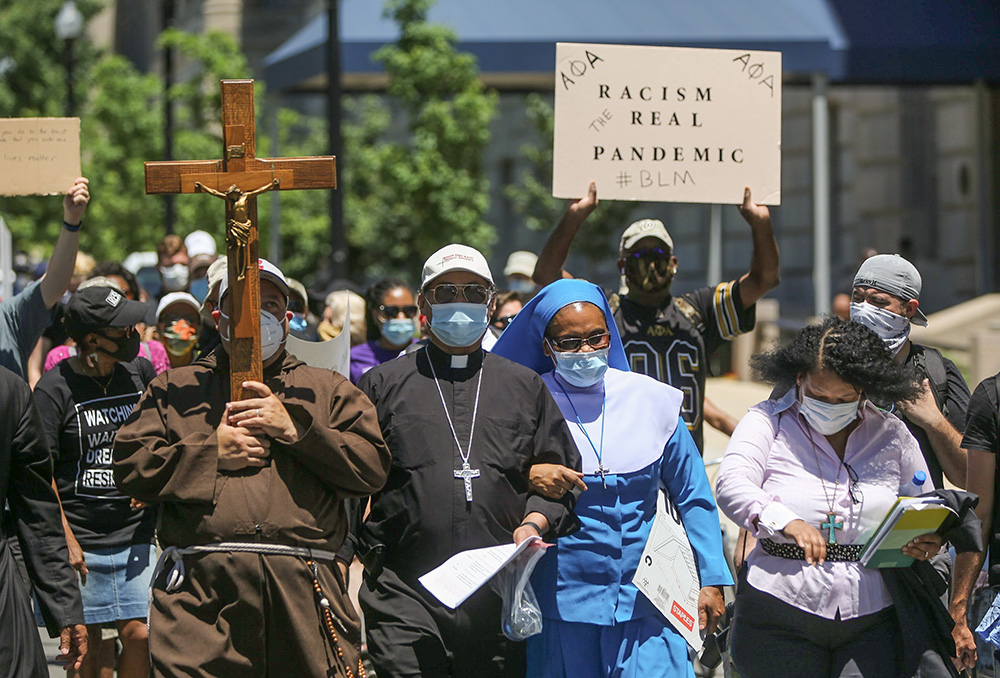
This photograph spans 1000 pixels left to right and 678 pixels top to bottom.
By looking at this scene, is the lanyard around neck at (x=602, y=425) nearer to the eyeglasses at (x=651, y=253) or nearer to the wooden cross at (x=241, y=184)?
the wooden cross at (x=241, y=184)

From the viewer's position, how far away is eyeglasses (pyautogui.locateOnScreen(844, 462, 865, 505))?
4594 millimetres

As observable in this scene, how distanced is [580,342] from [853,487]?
1056 mm

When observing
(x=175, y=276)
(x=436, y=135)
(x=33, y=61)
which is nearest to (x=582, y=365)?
(x=175, y=276)

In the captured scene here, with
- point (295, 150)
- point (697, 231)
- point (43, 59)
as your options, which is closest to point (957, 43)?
point (697, 231)

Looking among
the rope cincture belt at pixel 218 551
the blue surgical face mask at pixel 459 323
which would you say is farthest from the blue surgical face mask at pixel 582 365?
the rope cincture belt at pixel 218 551

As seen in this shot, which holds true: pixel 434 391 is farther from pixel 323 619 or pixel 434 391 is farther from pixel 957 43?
pixel 957 43

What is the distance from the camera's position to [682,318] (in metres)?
6.70

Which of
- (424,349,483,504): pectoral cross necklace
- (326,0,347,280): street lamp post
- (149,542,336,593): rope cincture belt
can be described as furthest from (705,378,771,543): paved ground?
(149,542,336,593): rope cincture belt

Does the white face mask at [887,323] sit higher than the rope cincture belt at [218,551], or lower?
higher

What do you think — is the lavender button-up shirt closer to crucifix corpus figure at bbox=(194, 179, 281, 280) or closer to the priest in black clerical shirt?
the priest in black clerical shirt

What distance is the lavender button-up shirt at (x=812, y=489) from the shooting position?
455 cm

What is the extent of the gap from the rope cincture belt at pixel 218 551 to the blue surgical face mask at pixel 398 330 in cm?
338

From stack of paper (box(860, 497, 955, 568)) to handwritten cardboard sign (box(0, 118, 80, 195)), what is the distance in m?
4.05

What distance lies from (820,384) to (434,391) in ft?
4.27
